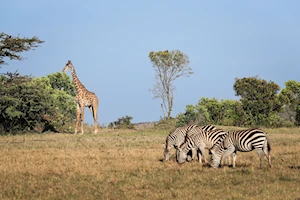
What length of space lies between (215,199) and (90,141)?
1577cm

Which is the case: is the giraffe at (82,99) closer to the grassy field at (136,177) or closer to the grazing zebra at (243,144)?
the grassy field at (136,177)

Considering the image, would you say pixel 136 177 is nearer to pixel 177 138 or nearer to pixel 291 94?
pixel 177 138

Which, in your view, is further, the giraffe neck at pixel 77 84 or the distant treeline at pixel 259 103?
the distant treeline at pixel 259 103

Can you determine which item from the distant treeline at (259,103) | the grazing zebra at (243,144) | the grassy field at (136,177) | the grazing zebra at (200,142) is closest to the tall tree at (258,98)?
the distant treeline at (259,103)

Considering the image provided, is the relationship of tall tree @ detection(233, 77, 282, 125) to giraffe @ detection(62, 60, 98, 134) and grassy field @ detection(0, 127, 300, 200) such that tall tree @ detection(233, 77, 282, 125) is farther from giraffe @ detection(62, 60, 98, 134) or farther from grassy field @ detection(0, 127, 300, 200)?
grassy field @ detection(0, 127, 300, 200)

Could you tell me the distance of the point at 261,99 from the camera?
163 ft

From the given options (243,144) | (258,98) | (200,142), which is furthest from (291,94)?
(243,144)

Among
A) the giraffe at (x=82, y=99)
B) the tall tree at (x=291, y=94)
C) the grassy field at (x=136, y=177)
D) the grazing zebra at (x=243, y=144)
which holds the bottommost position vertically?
the grassy field at (x=136, y=177)

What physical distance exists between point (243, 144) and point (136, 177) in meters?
3.37

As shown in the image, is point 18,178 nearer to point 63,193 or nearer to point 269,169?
point 63,193

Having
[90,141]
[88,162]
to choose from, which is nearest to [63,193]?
[88,162]

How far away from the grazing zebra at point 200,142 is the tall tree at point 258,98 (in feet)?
111

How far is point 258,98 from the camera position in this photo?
49.7m

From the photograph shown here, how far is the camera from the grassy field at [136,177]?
10906mm
